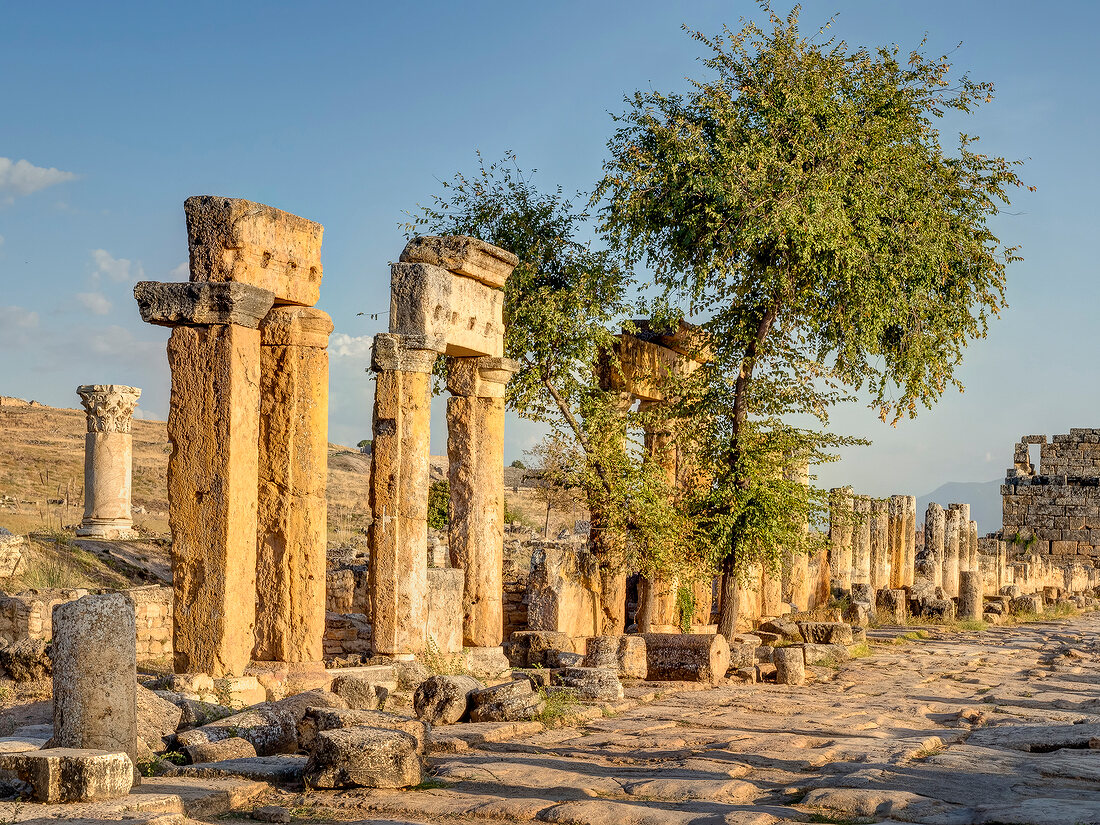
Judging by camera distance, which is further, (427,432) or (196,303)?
(427,432)

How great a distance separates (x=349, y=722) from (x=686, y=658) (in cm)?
642

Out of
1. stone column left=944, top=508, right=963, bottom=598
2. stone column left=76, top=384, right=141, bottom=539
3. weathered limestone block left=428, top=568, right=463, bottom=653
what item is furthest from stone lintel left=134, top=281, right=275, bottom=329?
stone column left=944, top=508, right=963, bottom=598

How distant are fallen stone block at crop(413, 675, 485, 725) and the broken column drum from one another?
1.97 metres

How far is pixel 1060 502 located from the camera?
132 ft

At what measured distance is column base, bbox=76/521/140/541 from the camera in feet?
77.4

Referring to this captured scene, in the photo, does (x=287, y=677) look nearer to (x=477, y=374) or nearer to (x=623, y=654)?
(x=623, y=654)

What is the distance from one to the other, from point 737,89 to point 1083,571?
2692 cm

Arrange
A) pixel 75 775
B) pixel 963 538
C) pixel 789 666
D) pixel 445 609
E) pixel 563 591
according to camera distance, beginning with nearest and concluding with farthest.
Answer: pixel 75 775 → pixel 445 609 → pixel 789 666 → pixel 563 591 → pixel 963 538

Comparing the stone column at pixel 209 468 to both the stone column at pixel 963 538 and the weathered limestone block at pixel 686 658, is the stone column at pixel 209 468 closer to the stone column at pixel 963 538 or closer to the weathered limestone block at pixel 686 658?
the weathered limestone block at pixel 686 658

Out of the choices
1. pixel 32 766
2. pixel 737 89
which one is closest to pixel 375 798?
pixel 32 766

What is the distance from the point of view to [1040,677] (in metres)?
15.1

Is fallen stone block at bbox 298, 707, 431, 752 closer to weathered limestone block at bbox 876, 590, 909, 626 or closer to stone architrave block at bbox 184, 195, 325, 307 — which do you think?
stone architrave block at bbox 184, 195, 325, 307

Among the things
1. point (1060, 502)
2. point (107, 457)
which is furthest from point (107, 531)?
point (1060, 502)

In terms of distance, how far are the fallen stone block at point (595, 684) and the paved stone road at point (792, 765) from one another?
433 mm
